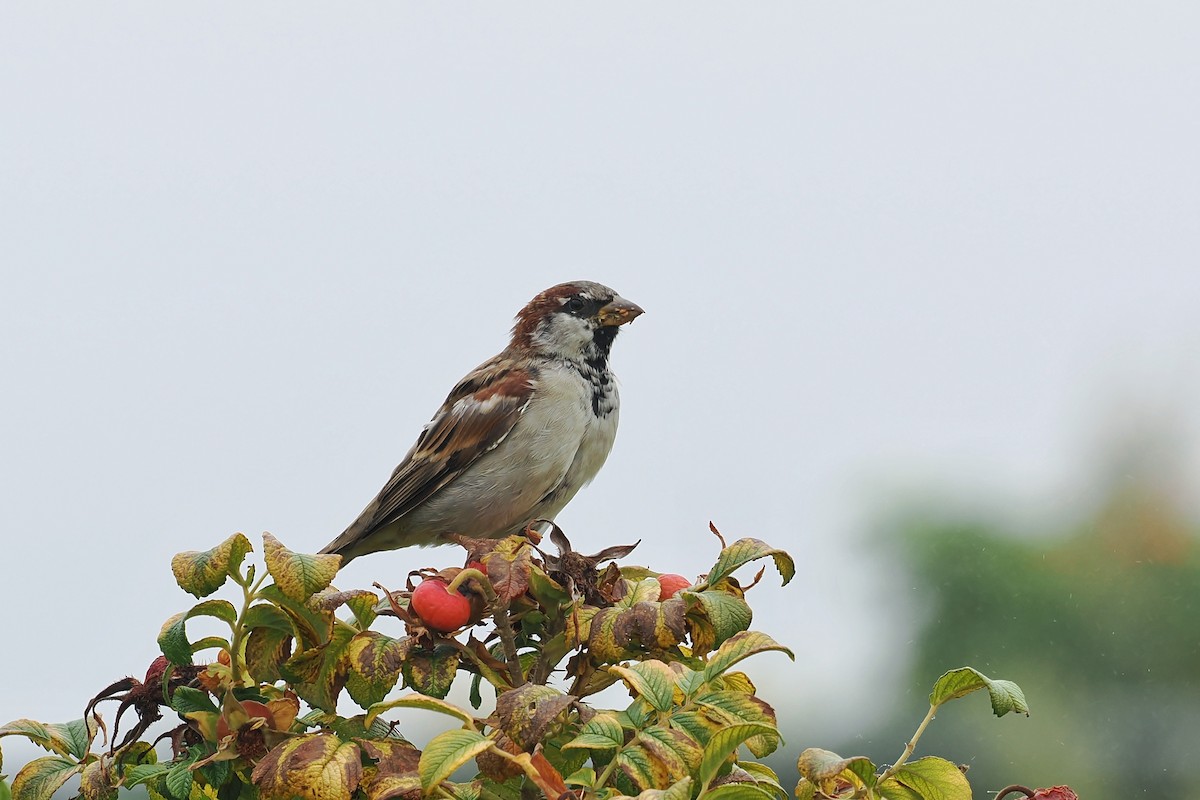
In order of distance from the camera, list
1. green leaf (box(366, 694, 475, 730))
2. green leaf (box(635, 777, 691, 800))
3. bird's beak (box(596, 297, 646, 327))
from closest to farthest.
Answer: green leaf (box(635, 777, 691, 800)), green leaf (box(366, 694, 475, 730)), bird's beak (box(596, 297, 646, 327))

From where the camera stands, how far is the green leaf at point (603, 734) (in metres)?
1.18

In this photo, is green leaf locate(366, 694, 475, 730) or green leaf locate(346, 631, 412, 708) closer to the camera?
green leaf locate(366, 694, 475, 730)

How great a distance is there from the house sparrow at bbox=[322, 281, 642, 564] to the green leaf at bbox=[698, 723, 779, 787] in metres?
2.14

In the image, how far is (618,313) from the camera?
3469mm

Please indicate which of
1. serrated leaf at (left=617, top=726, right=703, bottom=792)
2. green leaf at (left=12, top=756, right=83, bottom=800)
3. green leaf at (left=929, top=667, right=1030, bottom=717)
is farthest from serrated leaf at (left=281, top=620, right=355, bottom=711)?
green leaf at (left=929, top=667, right=1030, bottom=717)

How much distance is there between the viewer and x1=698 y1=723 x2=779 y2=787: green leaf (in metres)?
1.13

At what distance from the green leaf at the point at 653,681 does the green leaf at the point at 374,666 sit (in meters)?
0.23

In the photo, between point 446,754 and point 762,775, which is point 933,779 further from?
point 446,754

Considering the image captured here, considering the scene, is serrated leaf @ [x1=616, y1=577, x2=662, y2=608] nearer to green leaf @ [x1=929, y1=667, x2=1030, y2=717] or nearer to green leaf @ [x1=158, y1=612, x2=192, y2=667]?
green leaf @ [x1=929, y1=667, x2=1030, y2=717]

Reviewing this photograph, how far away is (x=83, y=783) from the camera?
1.35 m

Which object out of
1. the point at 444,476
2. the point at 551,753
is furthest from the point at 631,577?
the point at 444,476

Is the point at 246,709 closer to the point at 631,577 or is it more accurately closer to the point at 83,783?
the point at 83,783

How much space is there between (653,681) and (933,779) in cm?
30

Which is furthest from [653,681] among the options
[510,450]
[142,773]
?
[510,450]
